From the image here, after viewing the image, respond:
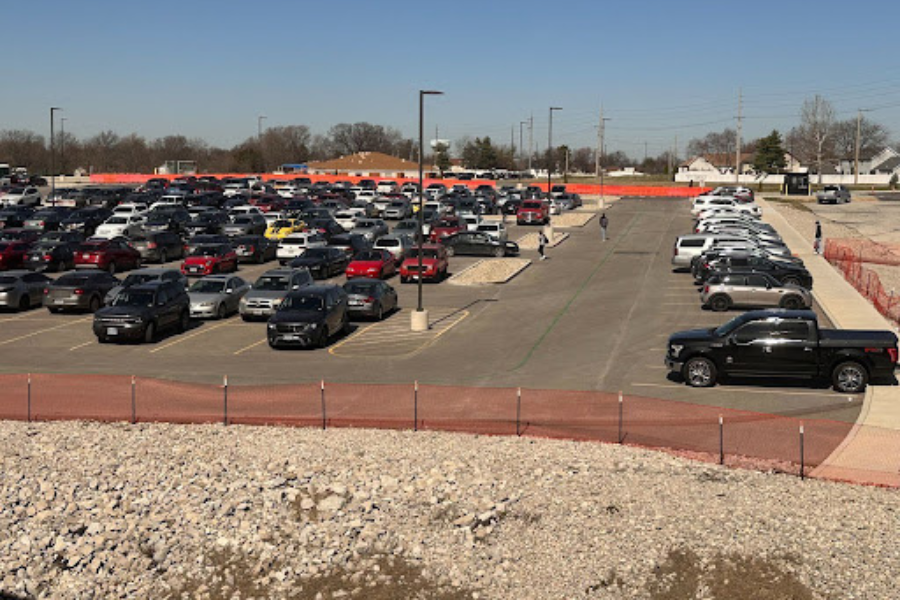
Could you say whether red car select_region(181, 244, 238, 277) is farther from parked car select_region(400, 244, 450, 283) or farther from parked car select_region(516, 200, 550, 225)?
parked car select_region(516, 200, 550, 225)

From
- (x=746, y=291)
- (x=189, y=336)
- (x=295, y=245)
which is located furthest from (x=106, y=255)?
(x=746, y=291)

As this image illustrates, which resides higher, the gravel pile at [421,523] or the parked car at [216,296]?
the parked car at [216,296]

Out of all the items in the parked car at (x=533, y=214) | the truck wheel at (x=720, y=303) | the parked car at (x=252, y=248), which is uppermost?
the parked car at (x=533, y=214)

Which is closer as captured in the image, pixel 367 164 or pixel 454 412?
pixel 454 412

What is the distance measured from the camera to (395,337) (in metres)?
31.1

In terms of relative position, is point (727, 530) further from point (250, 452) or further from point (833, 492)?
point (250, 452)

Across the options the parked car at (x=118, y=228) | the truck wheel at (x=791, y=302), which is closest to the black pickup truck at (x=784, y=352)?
the truck wheel at (x=791, y=302)

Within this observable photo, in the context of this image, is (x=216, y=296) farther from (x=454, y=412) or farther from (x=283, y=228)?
(x=283, y=228)

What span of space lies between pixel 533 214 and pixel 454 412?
47244mm

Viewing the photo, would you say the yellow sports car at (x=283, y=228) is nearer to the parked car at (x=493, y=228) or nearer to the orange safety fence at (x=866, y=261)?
the parked car at (x=493, y=228)

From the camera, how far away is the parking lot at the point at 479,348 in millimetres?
24859

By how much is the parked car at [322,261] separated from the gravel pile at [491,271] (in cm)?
508

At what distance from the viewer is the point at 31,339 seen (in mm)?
30562

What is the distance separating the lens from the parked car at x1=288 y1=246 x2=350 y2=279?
41969mm
